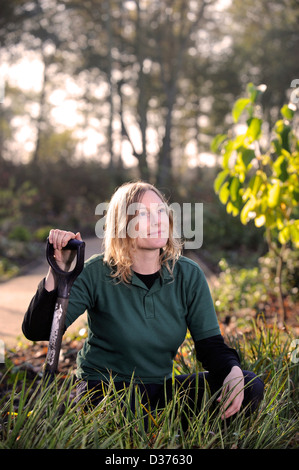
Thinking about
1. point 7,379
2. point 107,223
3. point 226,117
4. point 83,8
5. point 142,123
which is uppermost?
point 83,8

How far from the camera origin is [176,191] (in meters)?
18.5

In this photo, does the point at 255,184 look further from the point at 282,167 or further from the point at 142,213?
the point at 142,213

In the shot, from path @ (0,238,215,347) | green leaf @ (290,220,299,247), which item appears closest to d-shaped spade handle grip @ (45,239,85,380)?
green leaf @ (290,220,299,247)

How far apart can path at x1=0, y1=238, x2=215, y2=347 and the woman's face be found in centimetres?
282

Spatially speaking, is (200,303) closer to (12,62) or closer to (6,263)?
(6,263)

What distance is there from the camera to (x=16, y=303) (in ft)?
24.1

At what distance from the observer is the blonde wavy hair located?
2.66 m

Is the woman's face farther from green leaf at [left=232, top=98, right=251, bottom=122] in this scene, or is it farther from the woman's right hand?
green leaf at [left=232, top=98, right=251, bottom=122]

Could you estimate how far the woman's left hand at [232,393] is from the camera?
7.61ft

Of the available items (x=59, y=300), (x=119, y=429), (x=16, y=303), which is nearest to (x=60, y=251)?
(x=59, y=300)

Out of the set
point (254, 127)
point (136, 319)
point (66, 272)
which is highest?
point (254, 127)

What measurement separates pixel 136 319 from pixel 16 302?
5144 mm
